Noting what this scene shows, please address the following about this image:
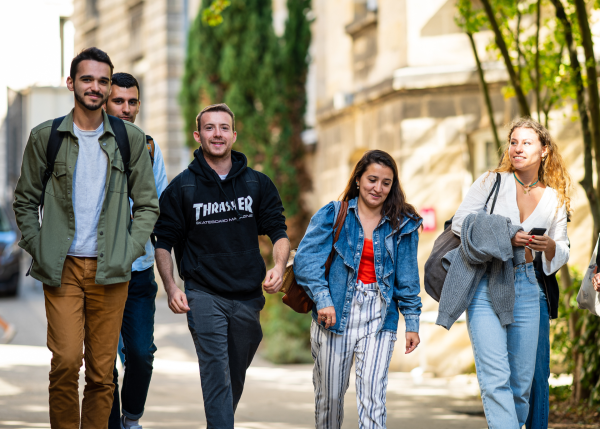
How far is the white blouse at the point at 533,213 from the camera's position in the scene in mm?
4977

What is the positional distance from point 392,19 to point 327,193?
3.56 metres

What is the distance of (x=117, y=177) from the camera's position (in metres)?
4.51

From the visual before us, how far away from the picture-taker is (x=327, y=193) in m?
14.4

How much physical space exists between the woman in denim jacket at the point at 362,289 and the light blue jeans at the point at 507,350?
1.25 feet

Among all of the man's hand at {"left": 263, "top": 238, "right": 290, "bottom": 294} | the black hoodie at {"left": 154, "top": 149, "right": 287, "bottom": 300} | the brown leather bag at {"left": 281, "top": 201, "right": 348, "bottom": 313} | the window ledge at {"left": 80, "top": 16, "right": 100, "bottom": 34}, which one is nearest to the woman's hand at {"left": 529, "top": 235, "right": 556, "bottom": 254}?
the brown leather bag at {"left": 281, "top": 201, "right": 348, "bottom": 313}

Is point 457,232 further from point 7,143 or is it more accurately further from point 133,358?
point 7,143

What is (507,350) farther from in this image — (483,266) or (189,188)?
(189,188)

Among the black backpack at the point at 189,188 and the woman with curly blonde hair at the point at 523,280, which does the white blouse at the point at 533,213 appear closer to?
the woman with curly blonde hair at the point at 523,280

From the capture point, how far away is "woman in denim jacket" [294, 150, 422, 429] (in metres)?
4.73

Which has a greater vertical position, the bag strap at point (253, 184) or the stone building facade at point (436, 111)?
the stone building facade at point (436, 111)

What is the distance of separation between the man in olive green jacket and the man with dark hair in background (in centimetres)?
53

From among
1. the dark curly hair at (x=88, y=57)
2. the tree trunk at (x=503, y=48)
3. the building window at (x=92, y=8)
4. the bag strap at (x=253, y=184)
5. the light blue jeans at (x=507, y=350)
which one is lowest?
the light blue jeans at (x=507, y=350)

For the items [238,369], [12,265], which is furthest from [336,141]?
[238,369]

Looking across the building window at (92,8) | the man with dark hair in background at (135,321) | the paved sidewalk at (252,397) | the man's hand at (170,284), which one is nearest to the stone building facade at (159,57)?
the building window at (92,8)
